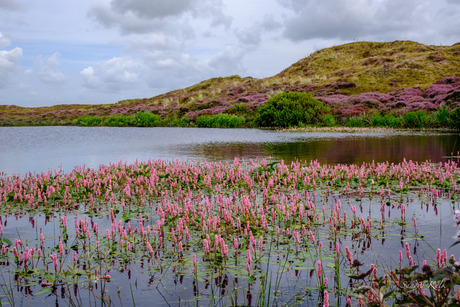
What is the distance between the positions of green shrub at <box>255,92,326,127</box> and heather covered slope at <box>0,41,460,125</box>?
14.3 feet

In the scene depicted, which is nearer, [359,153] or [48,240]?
[48,240]

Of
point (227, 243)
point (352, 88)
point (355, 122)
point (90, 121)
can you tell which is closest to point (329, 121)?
point (355, 122)

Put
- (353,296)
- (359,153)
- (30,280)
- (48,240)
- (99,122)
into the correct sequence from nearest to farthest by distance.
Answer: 1. (353,296)
2. (30,280)
3. (48,240)
4. (359,153)
5. (99,122)

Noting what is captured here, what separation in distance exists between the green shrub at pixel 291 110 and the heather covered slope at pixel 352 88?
14.3 feet

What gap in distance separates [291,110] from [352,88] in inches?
1031

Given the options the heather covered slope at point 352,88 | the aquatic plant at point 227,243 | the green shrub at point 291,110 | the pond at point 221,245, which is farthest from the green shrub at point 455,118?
the aquatic plant at point 227,243

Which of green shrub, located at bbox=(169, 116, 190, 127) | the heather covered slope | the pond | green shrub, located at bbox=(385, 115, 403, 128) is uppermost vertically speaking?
the heather covered slope

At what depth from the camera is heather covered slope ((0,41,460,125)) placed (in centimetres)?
5415

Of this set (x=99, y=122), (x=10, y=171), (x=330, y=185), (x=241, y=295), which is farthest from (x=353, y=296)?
(x=99, y=122)

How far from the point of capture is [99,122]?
69.4 meters

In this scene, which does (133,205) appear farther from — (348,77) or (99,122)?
(348,77)

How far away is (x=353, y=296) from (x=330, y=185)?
7.09 metres

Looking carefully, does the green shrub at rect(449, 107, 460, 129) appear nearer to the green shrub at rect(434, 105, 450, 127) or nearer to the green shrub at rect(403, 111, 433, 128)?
the green shrub at rect(434, 105, 450, 127)

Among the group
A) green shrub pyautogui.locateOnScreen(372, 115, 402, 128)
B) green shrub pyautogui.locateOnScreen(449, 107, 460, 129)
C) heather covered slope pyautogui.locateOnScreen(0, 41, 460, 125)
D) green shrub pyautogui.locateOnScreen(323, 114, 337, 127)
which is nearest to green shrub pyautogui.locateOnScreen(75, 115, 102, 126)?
heather covered slope pyautogui.locateOnScreen(0, 41, 460, 125)
